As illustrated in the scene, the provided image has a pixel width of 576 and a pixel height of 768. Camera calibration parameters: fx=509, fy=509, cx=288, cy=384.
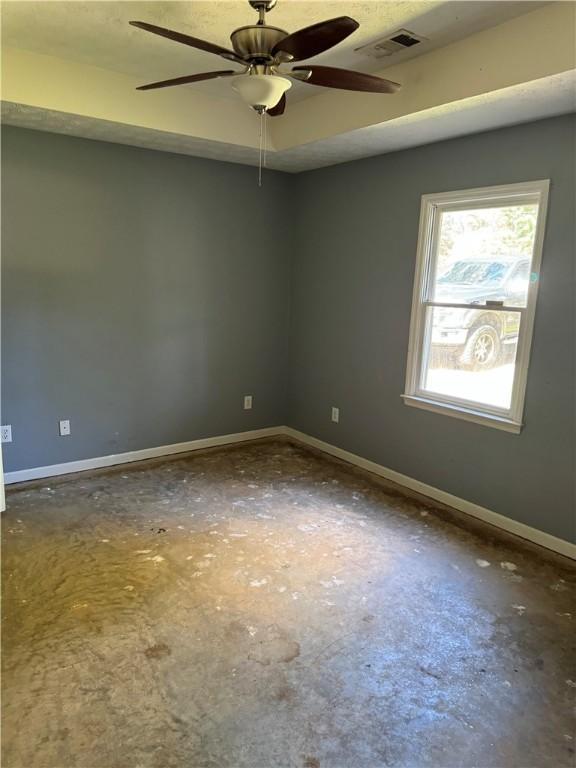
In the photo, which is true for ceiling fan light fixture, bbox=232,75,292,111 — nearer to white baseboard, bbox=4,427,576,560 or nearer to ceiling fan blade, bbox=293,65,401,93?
ceiling fan blade, bbox=293,65,401,93

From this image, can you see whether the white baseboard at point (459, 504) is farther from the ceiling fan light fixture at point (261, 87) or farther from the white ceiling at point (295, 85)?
the ceiling fan light fixture at point (261, 87)

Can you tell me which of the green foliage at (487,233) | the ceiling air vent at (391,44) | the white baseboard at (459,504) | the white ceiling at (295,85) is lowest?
the white baseboard at (459,504)

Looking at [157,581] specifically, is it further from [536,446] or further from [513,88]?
[513,88]

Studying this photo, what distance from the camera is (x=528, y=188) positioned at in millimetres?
2900

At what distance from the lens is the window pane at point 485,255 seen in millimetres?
3023

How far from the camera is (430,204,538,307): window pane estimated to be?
3023 millimetres

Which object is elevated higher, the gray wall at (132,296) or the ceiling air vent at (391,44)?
the ceiling air vent at (391,44)

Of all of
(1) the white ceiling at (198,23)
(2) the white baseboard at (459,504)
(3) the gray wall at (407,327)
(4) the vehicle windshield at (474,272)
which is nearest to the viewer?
(1) the white ceiling at (198,23)

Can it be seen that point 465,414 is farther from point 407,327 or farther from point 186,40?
point 186,40

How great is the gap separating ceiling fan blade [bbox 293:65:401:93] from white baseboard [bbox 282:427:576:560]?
254 centimetres

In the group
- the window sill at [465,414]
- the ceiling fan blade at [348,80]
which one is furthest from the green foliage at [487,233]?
the ceiling fan blade at [348,80]

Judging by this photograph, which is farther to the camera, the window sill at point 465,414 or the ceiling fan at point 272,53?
the window sill at point 465,414

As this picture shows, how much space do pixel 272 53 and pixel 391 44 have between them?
1045mm

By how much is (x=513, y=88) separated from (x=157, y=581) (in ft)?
9.57
